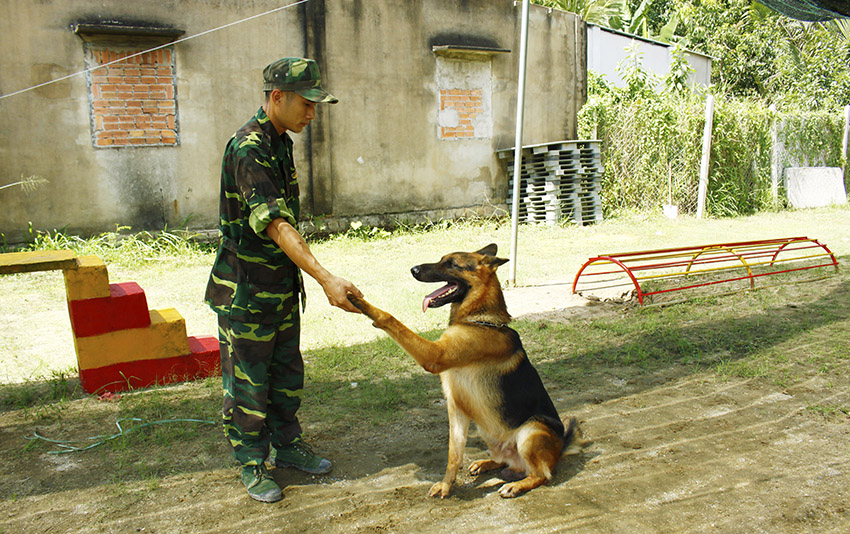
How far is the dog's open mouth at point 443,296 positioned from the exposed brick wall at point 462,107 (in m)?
8.90

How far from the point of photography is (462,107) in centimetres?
1181

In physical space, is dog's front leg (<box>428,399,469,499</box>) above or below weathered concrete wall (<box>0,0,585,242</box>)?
below

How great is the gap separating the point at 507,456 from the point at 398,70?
9.10 m

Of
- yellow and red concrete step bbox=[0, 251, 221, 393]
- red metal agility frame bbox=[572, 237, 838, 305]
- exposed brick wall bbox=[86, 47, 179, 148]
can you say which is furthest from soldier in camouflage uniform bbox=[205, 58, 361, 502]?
exposed brick wall bbox=[86, 47, 179, 148]

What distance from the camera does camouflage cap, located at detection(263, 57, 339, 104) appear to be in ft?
9.28

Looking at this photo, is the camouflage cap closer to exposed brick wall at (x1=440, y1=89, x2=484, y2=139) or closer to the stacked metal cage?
exposed brick wall at (x1=440, y1=89, x2=484, y2=139)

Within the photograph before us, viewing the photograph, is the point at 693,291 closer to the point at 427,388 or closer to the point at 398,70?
the point at 427,388

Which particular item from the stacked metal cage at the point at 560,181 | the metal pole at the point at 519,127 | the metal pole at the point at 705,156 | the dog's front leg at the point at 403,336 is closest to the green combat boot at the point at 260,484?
the dog's front leg at the point at 403,336

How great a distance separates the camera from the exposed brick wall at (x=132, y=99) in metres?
8.73

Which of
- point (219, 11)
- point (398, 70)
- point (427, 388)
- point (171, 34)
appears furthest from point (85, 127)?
point (427, 388)

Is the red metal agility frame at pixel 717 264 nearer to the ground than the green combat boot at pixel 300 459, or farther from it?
farther from it

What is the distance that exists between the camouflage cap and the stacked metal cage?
934cm

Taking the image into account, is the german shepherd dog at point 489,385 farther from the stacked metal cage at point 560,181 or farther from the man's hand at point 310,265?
the stacked metal cage at point 560,181

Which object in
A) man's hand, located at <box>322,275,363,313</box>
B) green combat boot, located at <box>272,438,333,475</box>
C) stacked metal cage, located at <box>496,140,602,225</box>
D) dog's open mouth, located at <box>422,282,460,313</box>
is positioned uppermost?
stacked metal cage, located at <box>496,140,602,225</box>
